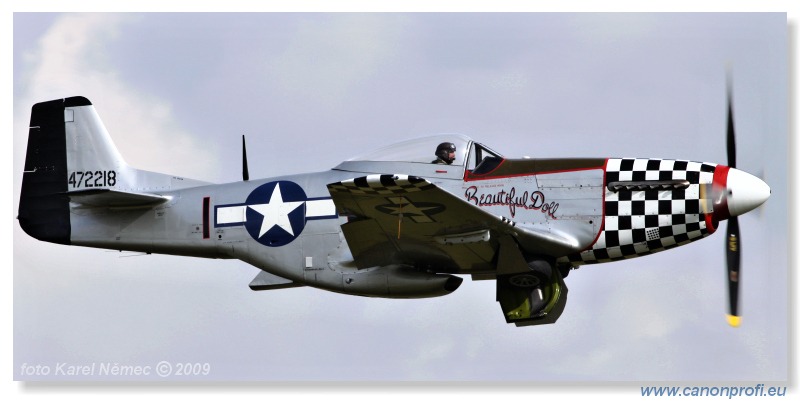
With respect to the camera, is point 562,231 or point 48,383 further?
point 48,383

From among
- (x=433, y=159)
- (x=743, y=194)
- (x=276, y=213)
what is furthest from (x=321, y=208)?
(x=743, y=194)

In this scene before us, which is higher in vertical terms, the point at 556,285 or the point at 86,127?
the point at 86,127

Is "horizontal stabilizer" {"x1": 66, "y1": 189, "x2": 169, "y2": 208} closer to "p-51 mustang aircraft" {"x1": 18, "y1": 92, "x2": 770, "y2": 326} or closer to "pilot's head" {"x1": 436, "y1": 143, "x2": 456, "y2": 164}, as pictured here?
"p-51 mustang aircraft" {"x1": 18, "y1": 92, "x2": 770, "y2": 326}

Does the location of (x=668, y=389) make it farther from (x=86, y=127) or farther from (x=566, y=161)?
(x=86, y=127)

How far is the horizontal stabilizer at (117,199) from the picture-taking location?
13.0m

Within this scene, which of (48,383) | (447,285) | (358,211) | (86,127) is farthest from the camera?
(86,127)

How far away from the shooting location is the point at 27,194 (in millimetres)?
13633

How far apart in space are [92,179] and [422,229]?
14.1 feet

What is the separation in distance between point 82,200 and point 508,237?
4.54m

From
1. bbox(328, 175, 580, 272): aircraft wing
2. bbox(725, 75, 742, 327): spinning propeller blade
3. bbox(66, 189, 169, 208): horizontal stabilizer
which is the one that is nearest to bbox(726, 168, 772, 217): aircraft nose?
bbox(725, 75, 742, 327): spinning propeller blade

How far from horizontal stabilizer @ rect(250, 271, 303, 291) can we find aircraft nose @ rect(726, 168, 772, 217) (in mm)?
4374

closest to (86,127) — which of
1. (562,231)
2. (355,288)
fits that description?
(355,288)

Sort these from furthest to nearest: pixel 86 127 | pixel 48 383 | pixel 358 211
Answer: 1. pixel 86 127
2. pixel 48 383
3. pixel 358 211

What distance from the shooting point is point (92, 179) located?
13.9 meters
